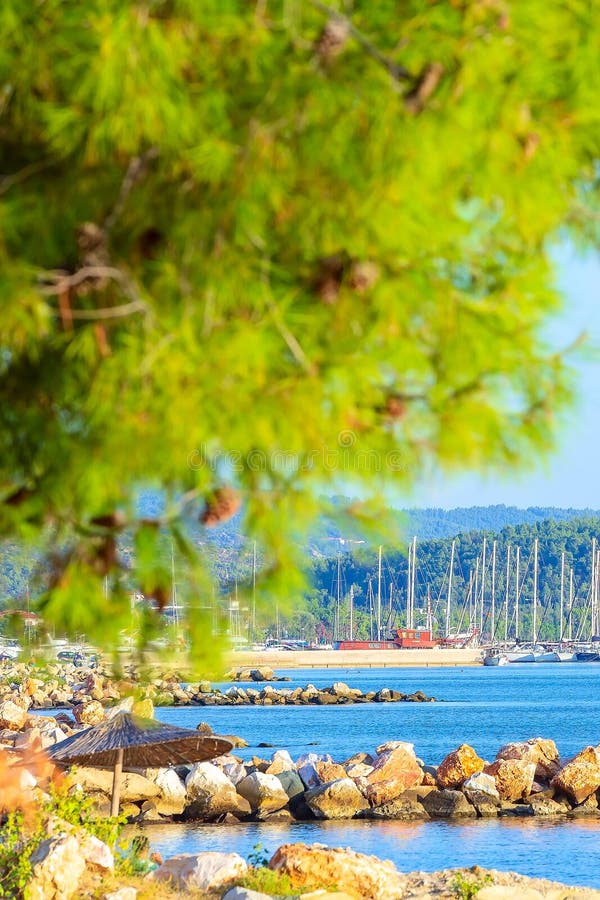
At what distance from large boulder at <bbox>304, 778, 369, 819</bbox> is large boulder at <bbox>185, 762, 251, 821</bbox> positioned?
1532 millimetres

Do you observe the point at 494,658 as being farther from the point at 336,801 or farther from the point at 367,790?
the point at 336,801

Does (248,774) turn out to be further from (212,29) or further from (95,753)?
(212,29)

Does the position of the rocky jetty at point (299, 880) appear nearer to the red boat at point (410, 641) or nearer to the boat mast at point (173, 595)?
the boat mast at point (173, 595)

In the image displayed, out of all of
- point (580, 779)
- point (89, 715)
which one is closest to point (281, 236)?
point (580, 779)

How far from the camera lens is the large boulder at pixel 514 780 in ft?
95.4

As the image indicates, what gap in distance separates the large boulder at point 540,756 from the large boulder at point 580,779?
5.18 ft

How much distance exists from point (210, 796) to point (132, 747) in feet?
33.5

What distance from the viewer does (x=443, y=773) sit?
98.2ft

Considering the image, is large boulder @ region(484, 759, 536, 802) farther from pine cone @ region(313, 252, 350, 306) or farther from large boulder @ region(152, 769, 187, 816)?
pine cone @ region(313, 252, 350, 306)

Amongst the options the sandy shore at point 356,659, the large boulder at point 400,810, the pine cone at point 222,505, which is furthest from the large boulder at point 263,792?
the sandy shore at point 356,659

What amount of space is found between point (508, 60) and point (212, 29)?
87 centimetres

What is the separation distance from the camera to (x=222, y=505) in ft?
13.0

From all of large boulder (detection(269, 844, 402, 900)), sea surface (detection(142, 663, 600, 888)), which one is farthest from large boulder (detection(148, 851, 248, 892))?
sea surface (detection(142, 663, 600, 888))

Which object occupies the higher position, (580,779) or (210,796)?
(580,779)
